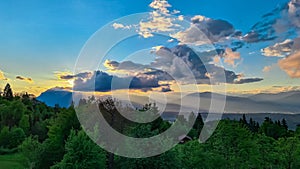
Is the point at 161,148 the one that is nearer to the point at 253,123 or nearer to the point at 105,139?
the point at 105,139

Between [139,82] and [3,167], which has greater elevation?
[139,82]

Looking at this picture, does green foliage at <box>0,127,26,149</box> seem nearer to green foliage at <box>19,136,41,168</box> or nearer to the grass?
the grass

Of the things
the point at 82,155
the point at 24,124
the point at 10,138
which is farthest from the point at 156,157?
the point at 24,124

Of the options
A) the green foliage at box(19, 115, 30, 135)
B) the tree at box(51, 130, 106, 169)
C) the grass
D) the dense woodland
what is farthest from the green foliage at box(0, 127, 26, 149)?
the tree at box(51, 130, 106, 169)

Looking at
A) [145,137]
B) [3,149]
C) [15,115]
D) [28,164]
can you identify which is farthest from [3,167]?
[15,115]

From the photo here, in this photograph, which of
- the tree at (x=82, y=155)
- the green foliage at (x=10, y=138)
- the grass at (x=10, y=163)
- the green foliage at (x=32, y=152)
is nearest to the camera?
the tree at (x=82, y=155)

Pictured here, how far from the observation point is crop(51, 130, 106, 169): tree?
34406 millimetres

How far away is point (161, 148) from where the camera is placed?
35.7 m

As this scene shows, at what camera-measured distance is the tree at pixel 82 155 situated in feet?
113

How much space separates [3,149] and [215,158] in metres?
60.6

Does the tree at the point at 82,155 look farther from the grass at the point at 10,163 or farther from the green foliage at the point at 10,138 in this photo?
the green foliage at the point at 10,138

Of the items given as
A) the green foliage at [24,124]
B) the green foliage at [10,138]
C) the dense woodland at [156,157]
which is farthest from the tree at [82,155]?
the green foliage at [24,124]

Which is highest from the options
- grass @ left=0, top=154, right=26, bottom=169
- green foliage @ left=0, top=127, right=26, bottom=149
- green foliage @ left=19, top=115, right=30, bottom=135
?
green foliage @ left=19, top=115, right=30, bottom=135

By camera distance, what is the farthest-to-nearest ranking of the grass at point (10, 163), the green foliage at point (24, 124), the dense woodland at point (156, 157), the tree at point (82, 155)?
the green foliage at point (24, 124), the grass at point (10, 163), the dense woodland at point (156, 157), the tree at point (82, 155)
